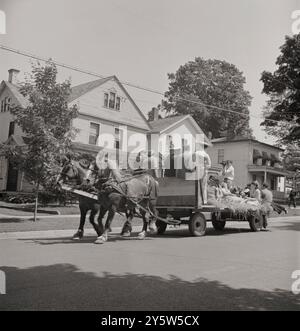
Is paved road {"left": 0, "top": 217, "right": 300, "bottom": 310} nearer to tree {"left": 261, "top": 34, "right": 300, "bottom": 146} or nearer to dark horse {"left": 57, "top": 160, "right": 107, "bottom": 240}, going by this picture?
dark horse {"left": 57, "top": 160, "right": 107, "bottom": 240}

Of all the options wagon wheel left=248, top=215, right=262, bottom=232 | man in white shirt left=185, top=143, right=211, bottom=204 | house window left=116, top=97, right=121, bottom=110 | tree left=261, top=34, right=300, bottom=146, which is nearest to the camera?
man in white shirt left=185, top=143, right=211, bottom=204

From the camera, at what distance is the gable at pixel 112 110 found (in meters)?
32.3

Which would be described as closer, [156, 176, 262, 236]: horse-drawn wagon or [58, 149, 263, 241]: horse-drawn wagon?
[58, 149, 263, 241]: horse-drawn wagon

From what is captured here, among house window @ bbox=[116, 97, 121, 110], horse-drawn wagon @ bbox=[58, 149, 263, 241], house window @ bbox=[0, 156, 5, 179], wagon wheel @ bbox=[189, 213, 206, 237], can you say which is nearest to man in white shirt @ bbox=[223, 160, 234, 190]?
horse-drawn wagon @ bbox=[58, 149, 263, 241]

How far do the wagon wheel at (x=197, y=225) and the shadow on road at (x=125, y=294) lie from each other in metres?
6.43

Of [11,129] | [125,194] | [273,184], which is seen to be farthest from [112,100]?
[273,184]

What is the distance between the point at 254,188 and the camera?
16750 millimetres

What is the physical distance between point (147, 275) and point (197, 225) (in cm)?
669

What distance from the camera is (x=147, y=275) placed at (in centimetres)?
682

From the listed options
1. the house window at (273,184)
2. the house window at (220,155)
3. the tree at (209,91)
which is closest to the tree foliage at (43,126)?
the house window at (220,155)

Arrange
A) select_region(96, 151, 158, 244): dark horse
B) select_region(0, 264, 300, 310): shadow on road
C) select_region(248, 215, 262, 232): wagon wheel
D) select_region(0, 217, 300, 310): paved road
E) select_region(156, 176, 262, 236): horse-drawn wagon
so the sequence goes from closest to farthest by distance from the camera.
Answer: select_region(0, 264, 300, 310): shadow on road, select_region(0, 217, 300, 310): paved road, select_region(96, 151, 158, 244): dark horse, select_region(156, 176, 262, 236): horse-drawn wagon, select_region(248, 215, 262, 232): wagon wheel

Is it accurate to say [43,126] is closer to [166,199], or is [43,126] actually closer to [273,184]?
[166,199]

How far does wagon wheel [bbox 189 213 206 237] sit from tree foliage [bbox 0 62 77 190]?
562 centimetres

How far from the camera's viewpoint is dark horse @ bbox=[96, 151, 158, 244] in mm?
11180
